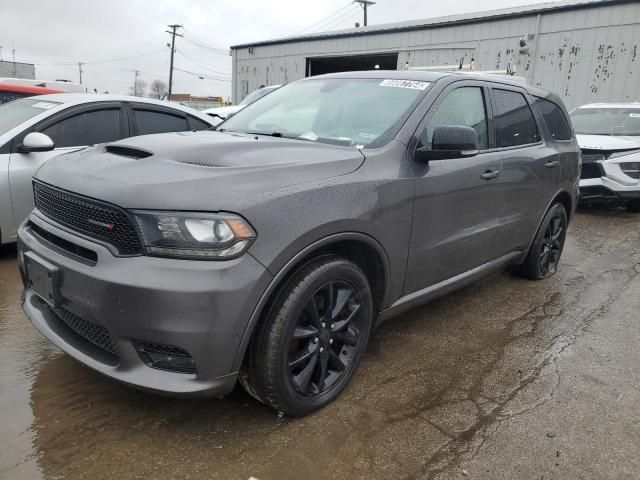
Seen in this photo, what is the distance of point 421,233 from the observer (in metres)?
2.94

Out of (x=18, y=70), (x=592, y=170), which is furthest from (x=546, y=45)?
(x=18, y=70)

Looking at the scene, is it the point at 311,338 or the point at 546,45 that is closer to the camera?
the point at 311,338

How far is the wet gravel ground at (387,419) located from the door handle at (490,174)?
44.6 inches

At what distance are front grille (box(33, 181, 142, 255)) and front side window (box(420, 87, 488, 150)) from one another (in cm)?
173

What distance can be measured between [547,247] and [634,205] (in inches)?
199

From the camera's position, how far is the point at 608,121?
29.6 ft

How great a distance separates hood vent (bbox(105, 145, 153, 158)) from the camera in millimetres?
2478

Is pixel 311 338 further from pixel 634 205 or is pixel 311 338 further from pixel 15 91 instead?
pixel 634 205

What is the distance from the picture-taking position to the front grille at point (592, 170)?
7914mm

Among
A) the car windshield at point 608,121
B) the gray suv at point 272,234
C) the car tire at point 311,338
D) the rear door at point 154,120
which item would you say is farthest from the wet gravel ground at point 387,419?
→ the car windshield at point 608,121

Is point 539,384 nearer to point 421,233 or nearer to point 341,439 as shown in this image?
point 421,233

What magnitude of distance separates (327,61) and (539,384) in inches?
820

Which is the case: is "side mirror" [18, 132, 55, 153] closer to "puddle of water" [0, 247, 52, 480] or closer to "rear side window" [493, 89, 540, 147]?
"puddle of water" [0, 247, 52, 480]

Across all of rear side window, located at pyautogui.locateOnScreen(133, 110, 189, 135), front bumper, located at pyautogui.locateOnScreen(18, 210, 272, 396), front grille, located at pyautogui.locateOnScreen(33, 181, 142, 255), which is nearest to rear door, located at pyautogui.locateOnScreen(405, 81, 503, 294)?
front bumper, located at pyautogui.locateOnScreen(18, 210, 272, 396)
